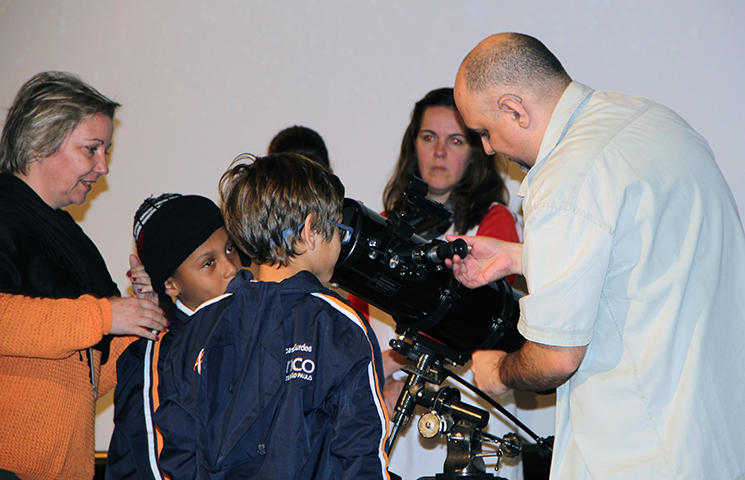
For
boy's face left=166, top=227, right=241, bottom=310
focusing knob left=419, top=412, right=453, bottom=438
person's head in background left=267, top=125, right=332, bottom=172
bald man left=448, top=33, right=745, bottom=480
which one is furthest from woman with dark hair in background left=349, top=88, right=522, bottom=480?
bald man left=448, top=33, right=745, bottom=480

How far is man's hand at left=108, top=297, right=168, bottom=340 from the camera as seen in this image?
1.69 meters

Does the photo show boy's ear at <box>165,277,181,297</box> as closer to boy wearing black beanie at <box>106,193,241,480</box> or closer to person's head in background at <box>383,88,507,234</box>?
boy wearing black beanie at <box>106,193,241,480</box>

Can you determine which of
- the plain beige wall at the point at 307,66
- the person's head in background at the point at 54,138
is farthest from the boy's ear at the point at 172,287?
the plain beige wall at the point at 307,66

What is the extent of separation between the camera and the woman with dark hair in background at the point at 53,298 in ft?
5.31

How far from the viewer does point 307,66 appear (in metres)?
3.00

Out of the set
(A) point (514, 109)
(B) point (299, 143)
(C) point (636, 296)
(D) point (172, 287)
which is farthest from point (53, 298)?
(C) point (636, 296)

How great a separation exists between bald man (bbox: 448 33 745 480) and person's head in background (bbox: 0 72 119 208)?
1.33 metres

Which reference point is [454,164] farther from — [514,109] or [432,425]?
[432,425]

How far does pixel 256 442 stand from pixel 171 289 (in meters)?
0.76

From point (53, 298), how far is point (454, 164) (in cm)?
140

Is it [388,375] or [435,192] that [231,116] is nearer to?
[435,192]

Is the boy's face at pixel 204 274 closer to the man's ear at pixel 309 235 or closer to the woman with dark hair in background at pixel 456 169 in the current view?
the man's ear at pixel 309 235

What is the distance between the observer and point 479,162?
2363 mm

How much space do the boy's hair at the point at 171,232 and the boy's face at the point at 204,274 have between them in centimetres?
3
